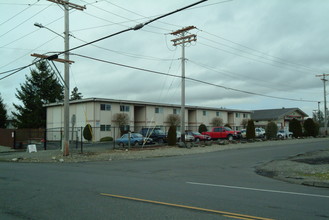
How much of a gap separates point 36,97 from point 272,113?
54658mm

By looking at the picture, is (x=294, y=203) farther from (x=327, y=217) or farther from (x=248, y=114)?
(x=248, y=114)

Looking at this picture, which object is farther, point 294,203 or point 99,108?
point 99,108

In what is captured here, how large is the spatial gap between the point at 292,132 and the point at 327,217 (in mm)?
43775

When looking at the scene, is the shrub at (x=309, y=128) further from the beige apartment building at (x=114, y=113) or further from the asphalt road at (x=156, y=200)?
the asphalt road at (x=156, y=200)

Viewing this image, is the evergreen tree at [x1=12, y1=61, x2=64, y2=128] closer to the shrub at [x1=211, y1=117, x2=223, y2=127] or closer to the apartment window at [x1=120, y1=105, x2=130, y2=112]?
the apartment window at [x1=120, y1=105, x2=130, y2=112]

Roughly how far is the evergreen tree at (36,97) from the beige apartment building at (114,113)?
23.0 ft

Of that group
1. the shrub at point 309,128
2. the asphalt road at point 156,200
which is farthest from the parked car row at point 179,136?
the asphalt road at point 156,200

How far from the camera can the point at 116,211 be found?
642 centimetres

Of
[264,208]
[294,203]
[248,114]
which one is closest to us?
[264,208]

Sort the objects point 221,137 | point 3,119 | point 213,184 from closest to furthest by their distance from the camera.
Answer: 1. point 213,184
2. point 221,137
3. point 3,119

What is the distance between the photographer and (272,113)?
75.9 metres

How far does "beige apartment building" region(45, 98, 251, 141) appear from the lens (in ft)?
138

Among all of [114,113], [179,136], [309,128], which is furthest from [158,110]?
[309,128]

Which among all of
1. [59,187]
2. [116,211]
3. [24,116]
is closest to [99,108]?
[24,116]
